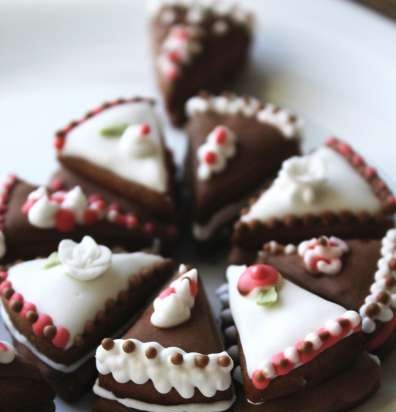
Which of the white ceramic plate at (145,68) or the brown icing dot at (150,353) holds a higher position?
the white ceramic plate at (145,68)

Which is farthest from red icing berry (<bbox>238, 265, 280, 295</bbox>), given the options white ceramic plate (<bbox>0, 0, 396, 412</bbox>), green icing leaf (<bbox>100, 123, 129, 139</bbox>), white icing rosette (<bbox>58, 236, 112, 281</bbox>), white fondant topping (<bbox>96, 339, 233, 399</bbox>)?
white ceramic plate (<bbox>0, 0, 396, 412</bbox>)

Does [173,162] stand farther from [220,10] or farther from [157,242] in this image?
[220,10]

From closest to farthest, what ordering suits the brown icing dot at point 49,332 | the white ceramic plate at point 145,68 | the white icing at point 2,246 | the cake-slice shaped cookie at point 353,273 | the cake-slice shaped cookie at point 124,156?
the brown icing dot at point 49,332, the cake-slice shaped cookie at point 353,273, the white icing at point 2,246, the cake-slice shaped cookie at point 124,156, the white ceramic plate at point 145,68

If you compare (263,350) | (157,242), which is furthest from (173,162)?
(263,350)

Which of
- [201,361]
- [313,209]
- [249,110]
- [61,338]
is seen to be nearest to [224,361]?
[201,361]

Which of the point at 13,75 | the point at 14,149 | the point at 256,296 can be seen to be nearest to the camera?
the point at 256,296

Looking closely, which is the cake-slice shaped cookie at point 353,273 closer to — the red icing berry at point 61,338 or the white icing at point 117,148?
the white icing at point 117,148

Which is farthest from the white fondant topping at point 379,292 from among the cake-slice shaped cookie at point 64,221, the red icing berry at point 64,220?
the red icing berry at point 64,220

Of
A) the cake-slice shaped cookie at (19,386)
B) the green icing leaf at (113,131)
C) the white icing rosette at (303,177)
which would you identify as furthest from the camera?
the green icing leaf at (113,131)
